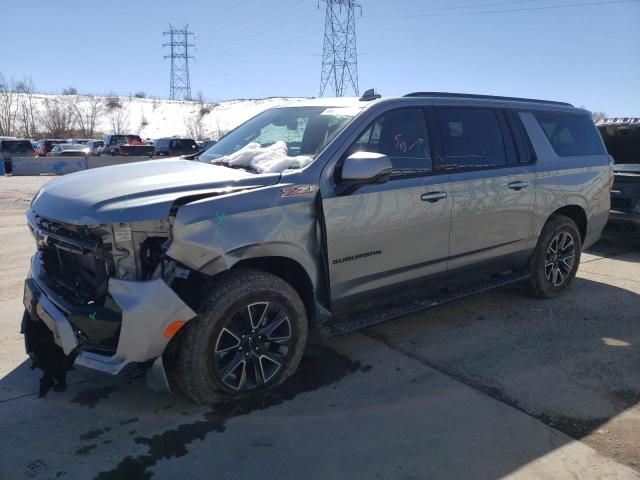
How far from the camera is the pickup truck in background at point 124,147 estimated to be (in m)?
30.6

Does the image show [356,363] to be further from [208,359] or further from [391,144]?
[391,144]

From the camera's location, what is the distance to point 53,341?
3549mm

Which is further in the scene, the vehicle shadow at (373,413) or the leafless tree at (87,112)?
the leafless tree at (87,112)

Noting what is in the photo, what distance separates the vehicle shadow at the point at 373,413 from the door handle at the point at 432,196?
123cm

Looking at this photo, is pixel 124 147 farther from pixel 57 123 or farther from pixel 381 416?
→ pixel 57 123

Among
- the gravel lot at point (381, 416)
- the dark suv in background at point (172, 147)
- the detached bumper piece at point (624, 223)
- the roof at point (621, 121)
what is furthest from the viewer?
the dark suv in background at point (172, 147)

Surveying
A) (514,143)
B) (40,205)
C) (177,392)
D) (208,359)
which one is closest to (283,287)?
(208,359)

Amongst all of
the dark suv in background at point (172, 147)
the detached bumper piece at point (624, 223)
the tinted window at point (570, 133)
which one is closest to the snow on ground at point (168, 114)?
the dark suv in background at point (172, 147)

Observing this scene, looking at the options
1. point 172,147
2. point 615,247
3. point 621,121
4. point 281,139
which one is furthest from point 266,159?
point 172,147

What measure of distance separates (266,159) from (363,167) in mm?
732

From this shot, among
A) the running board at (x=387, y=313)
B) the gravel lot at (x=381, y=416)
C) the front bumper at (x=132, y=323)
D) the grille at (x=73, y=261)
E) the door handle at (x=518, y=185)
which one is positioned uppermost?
the door handle at (x=518, y=185)

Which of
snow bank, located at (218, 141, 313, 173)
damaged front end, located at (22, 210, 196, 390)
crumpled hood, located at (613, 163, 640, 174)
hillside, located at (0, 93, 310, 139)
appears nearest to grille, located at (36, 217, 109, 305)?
damaged front end, located at (22, 210, 196, 390)

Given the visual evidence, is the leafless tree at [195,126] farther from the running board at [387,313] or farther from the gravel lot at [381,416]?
the gravel lot at [381,416]

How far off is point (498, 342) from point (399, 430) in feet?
5.69
